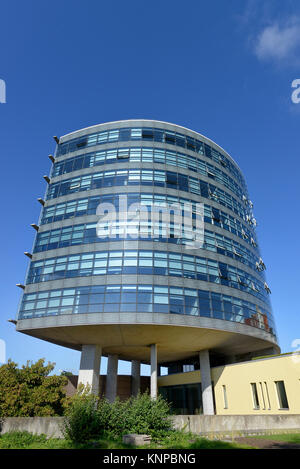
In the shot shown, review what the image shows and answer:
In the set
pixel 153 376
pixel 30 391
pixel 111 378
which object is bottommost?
pixel 30 391

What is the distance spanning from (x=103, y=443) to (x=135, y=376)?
37.4 meters

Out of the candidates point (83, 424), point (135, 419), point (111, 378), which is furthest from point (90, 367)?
point (83, 424)

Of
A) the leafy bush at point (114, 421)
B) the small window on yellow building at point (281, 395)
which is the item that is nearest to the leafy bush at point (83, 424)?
the leafy bush at point (114, 421)

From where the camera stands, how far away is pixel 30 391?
24.8 m

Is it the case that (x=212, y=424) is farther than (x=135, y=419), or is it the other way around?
(x=212, y=424)

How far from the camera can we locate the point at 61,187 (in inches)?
1554

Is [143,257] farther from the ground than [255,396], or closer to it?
farther from the ground

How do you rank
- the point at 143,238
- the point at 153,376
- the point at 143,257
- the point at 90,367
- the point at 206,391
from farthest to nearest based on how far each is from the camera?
the point at 206,391
the point at 90,367
the point at 153,376
the point at 143,238
the point at 143,257

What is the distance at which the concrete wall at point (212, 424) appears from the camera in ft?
60.1

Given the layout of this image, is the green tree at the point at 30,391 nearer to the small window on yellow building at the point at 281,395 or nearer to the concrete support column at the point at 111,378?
the concrete support column at the point at 111,378

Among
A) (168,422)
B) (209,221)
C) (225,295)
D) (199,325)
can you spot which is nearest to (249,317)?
(225,295)

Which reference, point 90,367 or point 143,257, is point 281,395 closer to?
point 143,257

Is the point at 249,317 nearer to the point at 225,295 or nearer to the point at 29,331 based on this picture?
the point at 225,295
